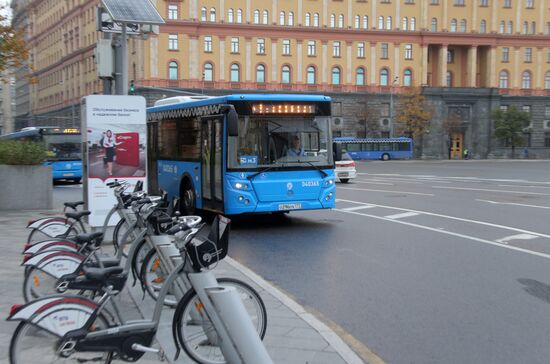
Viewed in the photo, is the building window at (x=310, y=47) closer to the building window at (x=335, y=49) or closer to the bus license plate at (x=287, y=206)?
the building window at (x=335, y=49)

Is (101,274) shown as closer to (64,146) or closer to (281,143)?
(281,143)

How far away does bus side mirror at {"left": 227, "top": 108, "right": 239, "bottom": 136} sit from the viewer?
1148cm

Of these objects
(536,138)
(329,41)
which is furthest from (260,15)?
(536,138)

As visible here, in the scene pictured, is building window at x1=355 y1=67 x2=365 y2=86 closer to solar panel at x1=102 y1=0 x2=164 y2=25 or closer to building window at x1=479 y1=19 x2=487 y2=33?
building window at x1=479 y1=19 x2=487 y2=33

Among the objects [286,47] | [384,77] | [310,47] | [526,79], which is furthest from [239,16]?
[526,79]

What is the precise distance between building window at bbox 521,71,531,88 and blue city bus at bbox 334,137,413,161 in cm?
2276

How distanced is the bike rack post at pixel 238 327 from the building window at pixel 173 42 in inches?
2771

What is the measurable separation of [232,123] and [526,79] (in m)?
82.2

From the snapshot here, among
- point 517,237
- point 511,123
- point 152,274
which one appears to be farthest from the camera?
point 511,123

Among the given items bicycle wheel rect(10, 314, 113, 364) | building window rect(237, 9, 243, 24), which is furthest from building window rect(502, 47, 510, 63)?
bicycle wheel rect(10, 314, 113, 364)

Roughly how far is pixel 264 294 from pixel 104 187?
4.33 meters

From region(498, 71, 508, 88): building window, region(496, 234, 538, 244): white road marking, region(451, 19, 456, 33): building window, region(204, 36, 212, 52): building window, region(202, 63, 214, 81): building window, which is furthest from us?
region(498, 71, 508, 88): building window

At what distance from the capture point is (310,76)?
77250 millimetres

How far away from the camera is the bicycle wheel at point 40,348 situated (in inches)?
157
